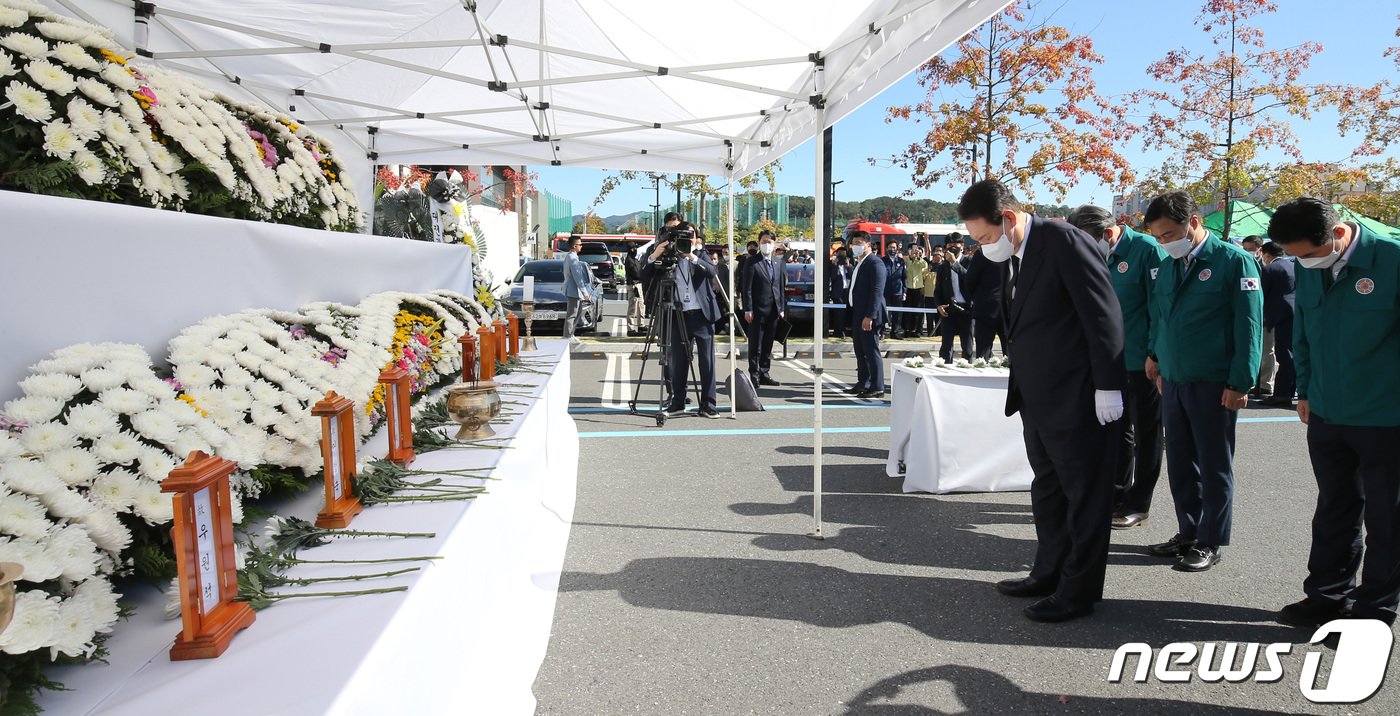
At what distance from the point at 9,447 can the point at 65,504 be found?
15cm

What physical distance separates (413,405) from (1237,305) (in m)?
4.03

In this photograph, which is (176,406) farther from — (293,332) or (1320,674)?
(1320,674)

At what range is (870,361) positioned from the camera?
1010cm

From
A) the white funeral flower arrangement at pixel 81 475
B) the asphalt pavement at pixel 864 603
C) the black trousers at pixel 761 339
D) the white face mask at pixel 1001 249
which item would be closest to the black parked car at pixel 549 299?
the black trousers at pixel 761 339

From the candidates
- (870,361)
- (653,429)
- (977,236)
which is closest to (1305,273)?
(977,236)

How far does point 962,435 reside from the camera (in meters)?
5.55

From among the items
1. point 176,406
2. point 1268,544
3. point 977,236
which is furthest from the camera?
point 1268,544

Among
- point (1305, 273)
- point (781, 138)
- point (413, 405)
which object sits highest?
point (781, 138)

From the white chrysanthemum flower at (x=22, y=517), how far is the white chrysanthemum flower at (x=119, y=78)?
132 cm

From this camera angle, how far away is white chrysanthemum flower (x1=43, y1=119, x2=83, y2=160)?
1866 mm

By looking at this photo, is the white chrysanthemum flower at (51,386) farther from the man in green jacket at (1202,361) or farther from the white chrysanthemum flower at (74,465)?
the man in green jacket at (1202,361)

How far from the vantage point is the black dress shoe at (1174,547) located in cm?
438

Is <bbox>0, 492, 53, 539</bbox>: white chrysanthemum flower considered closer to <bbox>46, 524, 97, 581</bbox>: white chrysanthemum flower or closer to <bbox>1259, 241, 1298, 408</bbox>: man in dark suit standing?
<bbox>46, 524, 97, 581</bbox>: white chrysanthemum flower

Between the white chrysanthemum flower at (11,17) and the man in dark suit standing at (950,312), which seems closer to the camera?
the white chrysanthemum flower at (11,17)
